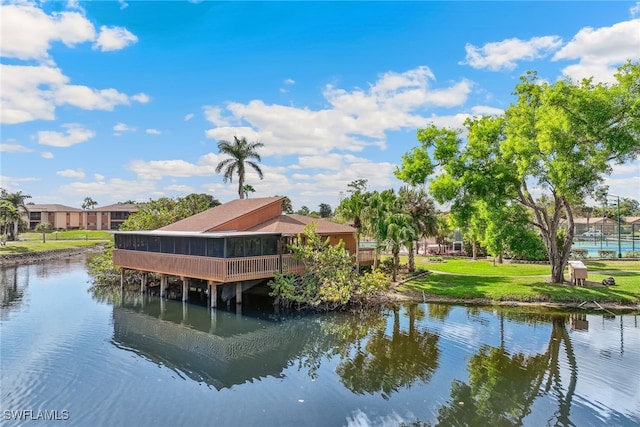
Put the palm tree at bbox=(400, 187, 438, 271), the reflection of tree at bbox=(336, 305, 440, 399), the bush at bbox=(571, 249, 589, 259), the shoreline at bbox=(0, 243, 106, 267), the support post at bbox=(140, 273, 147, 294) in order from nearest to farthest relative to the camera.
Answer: the reflection of tree at bbox=(336, 305, 440, 399) < the support post at bbox=(140, 273, 147, 294) < the palm tree at bbox=(400, 187, 438, 271) < the bush at bbox=(571, 249, 589, 259) < the shoreline at bbox=(0, 243, 106, 267)

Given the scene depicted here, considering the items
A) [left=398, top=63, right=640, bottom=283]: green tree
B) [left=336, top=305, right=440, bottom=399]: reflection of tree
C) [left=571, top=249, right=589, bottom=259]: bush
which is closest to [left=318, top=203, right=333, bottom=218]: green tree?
[left=571, top=249, right=589, bottom=259]: bush

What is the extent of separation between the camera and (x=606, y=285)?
23.4 meters

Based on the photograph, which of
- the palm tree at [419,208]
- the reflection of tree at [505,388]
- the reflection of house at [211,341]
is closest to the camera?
the reflection of tree at [505,388]

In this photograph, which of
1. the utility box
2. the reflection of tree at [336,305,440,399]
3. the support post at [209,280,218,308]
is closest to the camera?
the reflection of tree at [336,305,440,399]

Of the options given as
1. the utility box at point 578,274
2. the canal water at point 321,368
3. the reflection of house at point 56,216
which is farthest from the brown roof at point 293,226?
the reflection of house at point 56,216

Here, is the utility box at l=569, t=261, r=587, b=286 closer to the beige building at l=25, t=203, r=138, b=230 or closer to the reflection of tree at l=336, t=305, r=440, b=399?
the reflection of tree at l=336, t=305, r=440, b=399

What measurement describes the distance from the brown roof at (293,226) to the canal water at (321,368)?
4721 mm

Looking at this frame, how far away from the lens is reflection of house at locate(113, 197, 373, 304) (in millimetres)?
20609

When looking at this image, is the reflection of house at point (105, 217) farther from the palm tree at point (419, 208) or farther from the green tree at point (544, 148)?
the green tree at point (544, 148)

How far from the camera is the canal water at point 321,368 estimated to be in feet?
33.4

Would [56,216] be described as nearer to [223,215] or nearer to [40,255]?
[40,255]

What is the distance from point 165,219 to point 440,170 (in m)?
21.6

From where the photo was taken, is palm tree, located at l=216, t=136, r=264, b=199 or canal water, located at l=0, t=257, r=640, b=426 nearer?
canal water, located at l=0, t=257, r=640, b=426

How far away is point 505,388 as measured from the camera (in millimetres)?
11625
